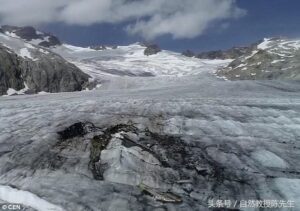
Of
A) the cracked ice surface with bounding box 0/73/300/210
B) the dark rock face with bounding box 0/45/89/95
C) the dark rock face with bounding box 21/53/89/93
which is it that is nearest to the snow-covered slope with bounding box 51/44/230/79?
the dark rock face with bounding box 21/53/89/93

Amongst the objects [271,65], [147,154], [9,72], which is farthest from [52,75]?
[147,154]

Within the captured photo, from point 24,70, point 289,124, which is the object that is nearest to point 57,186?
point 289,124

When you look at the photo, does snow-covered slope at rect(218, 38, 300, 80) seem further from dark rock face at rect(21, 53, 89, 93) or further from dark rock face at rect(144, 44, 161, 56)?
dark rock face at rect(144, 44, 161, 56)

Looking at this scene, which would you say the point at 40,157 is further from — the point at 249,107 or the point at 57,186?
the point at 249,107

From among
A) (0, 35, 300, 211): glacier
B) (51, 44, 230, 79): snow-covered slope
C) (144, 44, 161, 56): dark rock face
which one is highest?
(0, 35, 300, 211): glacier

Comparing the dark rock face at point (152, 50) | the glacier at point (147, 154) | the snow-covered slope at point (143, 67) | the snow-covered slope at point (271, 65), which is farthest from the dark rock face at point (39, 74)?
the dark rock face at point (152, 50)

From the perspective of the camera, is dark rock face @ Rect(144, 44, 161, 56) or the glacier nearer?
the glacier
